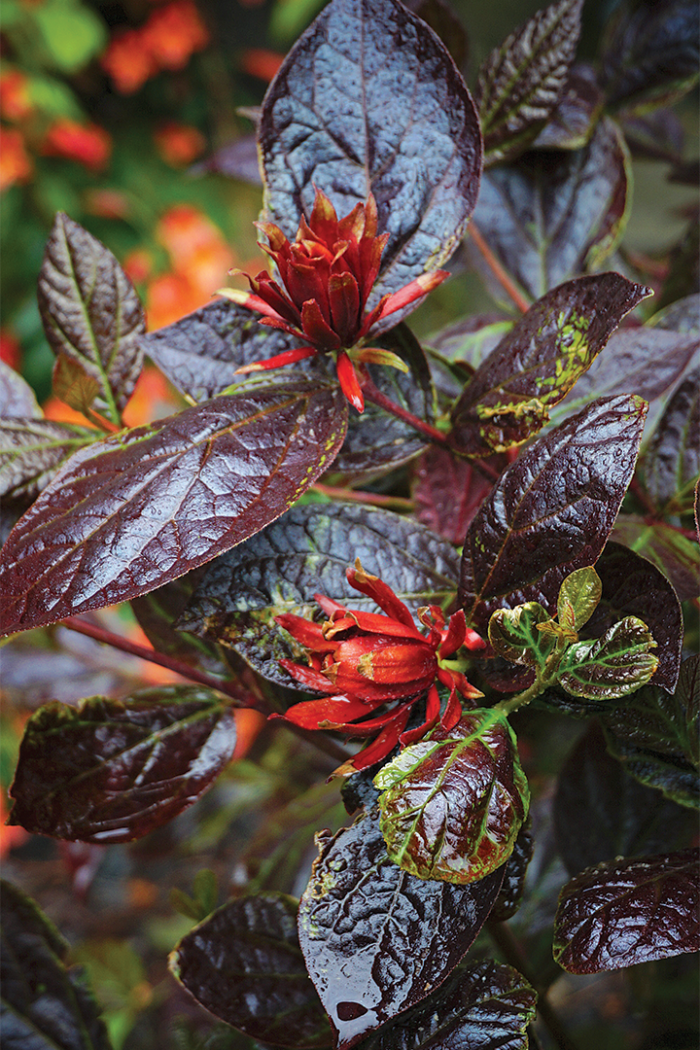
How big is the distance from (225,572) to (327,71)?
0.70 ft

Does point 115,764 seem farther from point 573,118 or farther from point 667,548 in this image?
point 573,118

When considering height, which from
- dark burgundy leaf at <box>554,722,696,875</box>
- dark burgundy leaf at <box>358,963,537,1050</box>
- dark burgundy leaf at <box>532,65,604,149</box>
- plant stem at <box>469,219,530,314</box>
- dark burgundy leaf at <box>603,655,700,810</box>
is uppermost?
dark burgundy leaf at <box>532,65,604,149</box>

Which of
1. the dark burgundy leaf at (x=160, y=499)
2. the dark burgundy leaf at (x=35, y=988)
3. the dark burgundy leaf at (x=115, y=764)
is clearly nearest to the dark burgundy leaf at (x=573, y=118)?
the dark burgundy leaf at (x=160, y=499)

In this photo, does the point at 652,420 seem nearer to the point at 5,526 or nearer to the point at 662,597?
the point at 662,597

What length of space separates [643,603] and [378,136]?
217mm

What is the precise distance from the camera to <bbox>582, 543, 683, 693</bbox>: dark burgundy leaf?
27cm

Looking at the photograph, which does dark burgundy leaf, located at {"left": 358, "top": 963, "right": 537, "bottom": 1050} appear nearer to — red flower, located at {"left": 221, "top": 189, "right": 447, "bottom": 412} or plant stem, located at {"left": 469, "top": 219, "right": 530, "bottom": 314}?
red flower, located at {"left": 221, "top": 189, "right": 447, "bottom": 412}

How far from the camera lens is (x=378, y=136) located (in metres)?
0.34

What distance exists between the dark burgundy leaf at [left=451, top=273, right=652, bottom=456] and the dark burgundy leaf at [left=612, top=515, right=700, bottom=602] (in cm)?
6

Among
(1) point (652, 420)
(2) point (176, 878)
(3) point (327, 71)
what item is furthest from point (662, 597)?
(2) point (176, 878)

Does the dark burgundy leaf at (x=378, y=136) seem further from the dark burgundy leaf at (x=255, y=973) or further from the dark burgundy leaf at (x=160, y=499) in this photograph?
the dark burgundy leaf at (x=255, y=973)

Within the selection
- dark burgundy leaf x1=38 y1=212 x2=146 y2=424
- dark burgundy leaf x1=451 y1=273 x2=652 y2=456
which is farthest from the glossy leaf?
dark burgundy leaf x1=38 y1=212 x2=146 y2=424

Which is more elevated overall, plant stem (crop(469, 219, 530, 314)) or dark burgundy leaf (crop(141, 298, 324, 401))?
plant stem (crop(469, 219, 530, 314))

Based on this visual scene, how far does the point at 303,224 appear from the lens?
0.29 meters
